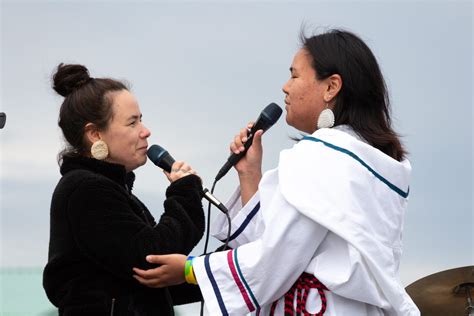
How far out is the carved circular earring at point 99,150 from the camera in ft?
8.90

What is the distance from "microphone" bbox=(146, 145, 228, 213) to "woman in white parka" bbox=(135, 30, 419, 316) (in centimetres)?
19

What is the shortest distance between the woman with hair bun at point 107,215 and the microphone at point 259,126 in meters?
0.26

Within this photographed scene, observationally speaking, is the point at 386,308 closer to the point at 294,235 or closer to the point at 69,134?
the point at 294,235

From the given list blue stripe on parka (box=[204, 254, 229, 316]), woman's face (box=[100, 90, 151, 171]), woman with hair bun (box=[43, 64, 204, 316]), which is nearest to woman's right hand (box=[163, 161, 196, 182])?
woman with hair bun (box=[43, 64, 204, 316])

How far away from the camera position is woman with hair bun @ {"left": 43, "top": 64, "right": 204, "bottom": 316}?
256 cm

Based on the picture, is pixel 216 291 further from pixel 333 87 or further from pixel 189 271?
pixel 333 87

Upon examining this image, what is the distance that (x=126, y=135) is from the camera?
274cm

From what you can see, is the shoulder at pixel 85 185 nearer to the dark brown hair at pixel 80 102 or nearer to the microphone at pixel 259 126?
the dark brown hair at pixel 80 102

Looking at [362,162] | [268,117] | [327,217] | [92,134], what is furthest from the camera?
[268,117]

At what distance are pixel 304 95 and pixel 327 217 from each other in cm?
51

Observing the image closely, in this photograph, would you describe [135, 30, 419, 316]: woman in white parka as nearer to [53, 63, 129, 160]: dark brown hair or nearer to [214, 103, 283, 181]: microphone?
[214, 103, 283, 181]: microphone

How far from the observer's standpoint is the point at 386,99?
9.20ft

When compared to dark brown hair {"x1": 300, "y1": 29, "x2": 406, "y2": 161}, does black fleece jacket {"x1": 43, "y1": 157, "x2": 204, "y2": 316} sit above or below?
below

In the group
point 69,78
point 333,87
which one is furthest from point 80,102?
point 333,87
